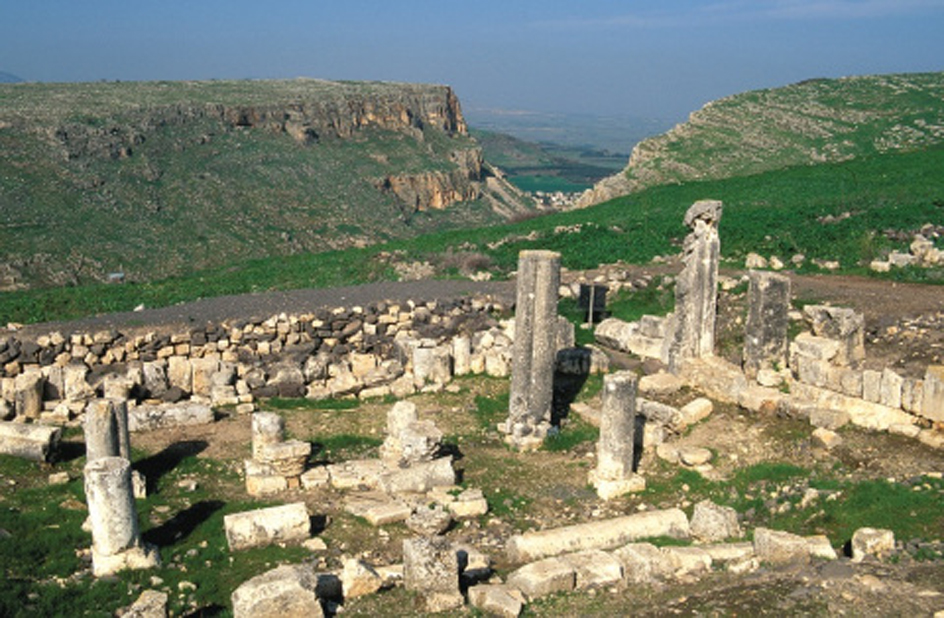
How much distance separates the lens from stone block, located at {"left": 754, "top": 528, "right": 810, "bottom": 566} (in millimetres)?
10312

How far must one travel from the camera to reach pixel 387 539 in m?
12.1

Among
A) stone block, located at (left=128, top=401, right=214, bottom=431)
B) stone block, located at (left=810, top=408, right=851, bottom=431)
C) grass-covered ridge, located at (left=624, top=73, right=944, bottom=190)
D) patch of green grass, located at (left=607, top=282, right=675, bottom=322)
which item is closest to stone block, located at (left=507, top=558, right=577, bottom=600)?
stone block, located at (left=810, top=408, right=851, bottom=431)

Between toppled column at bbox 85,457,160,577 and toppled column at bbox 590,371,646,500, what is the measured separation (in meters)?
6.64

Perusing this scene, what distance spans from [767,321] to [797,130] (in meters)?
41.5

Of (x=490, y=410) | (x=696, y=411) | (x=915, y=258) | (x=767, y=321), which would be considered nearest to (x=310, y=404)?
(x=490, y=410)

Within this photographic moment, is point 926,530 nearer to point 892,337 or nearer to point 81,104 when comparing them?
point 892,337

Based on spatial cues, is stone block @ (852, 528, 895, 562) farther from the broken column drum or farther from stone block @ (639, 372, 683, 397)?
the broken column drum

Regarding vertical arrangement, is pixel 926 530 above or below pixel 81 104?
below

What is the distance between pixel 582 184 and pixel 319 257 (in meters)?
89.3

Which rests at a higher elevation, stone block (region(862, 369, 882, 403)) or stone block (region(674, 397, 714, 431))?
stone block (region(862, 369, 882, 403))

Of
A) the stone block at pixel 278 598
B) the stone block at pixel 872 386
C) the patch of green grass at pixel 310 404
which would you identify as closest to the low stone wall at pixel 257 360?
the patch of green grass at pixel 310 404

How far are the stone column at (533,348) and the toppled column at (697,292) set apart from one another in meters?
3.43

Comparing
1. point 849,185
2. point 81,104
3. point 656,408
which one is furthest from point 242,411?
point 81,104

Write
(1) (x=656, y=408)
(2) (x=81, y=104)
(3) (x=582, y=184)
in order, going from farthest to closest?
(3) (x=582, y=184) → (2) (x=81, y=104) → (1) (x=656, y=408)
